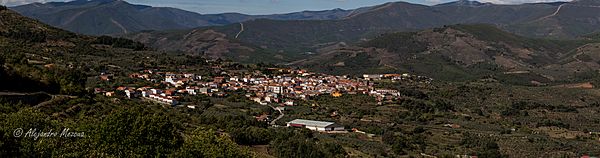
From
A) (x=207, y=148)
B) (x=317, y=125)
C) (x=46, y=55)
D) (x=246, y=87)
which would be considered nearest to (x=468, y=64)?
(x=246, y=87)

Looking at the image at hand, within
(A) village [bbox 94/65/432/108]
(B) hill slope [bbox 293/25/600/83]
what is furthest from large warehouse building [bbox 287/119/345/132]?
(B) hill slope [bbox 293/25/600/83]

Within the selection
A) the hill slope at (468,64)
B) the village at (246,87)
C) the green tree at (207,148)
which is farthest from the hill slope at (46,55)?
the hill slope at (468,64)

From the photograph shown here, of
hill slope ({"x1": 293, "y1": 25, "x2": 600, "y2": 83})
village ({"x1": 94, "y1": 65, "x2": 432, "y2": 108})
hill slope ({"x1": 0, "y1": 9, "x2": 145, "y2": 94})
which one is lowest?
hill slope ({"x1": 293, "y1": 25, "x2": 600, "y2": 83})

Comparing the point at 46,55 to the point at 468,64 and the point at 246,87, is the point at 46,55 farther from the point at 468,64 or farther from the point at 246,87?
the point at 468,64

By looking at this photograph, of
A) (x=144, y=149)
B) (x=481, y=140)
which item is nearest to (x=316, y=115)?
(x=481, y=140)

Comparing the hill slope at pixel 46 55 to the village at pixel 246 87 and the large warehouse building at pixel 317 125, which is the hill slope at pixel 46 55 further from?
the large warehouse building at pixel 317 125

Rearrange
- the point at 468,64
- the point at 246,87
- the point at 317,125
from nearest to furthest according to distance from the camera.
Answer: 1. the point at 317,125
2. the point at 246,87
3. the point at 468,64

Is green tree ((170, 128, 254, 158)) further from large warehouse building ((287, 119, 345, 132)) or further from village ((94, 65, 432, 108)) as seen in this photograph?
village ((94, 65, 432, 108))

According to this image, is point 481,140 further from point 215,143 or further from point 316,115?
point 215,143
